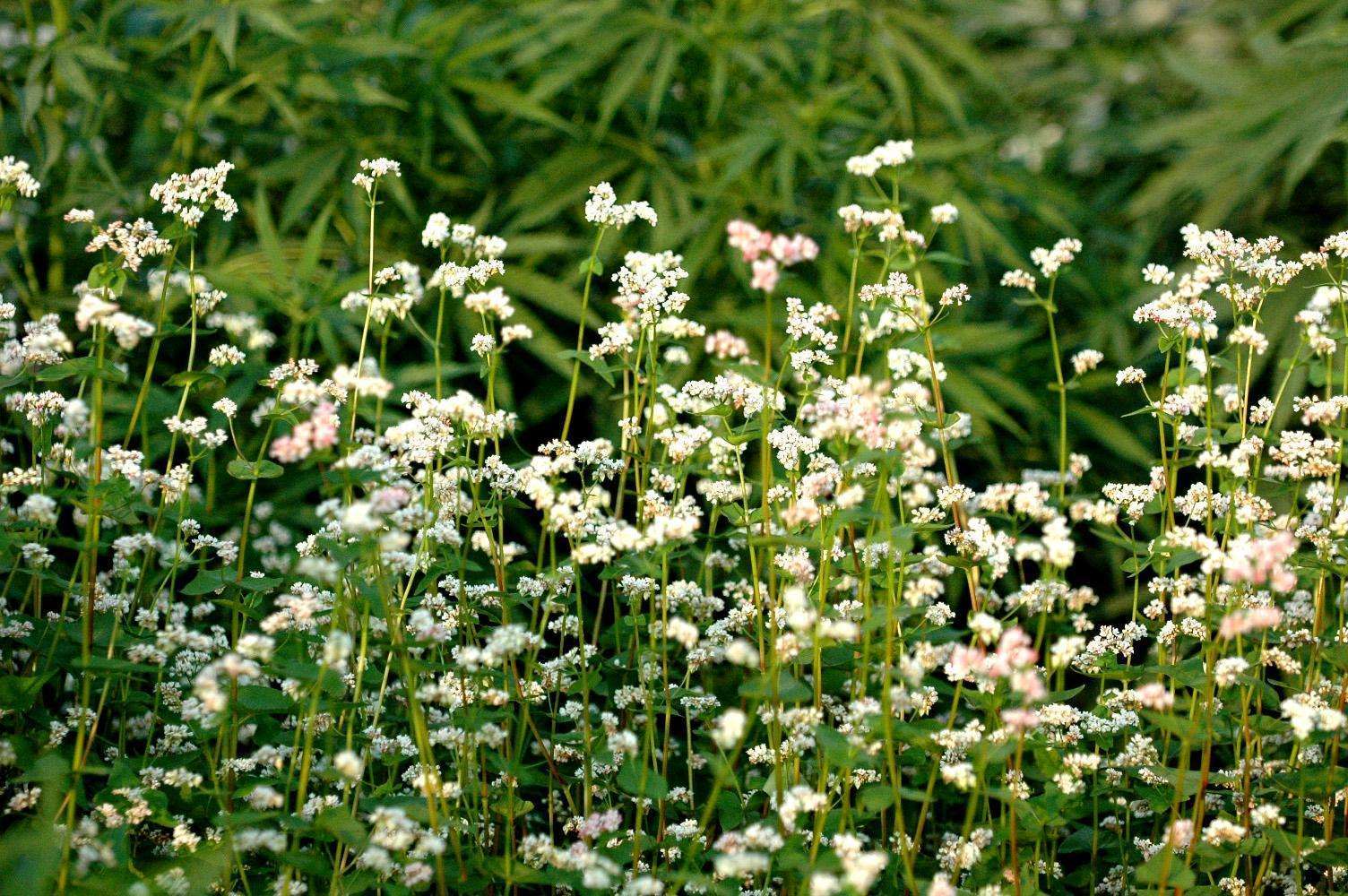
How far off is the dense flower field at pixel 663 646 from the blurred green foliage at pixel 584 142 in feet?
2.75

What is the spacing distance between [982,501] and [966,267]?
181 cm

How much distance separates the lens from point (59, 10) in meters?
2.88

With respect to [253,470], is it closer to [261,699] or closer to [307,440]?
[261,699]

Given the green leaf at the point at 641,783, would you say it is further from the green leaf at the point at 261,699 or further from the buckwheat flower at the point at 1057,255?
the buckwheat flower at the point at 1057,255

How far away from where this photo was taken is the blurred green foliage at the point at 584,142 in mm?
2902

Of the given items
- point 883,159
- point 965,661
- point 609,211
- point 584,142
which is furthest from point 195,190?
point 584,142

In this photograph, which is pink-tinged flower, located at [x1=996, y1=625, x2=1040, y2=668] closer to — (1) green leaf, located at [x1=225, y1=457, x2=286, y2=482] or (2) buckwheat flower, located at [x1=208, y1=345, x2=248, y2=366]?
(1) green leaf, located at [x1=225, y1=457, x2=286, y2=482]

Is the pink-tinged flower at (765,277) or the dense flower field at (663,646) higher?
the pink-tinged flower at (765,277)

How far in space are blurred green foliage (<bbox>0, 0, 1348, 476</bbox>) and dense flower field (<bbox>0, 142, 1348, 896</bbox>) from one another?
84 centimetres

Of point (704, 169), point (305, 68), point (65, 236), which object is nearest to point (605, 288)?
point (704, 169)

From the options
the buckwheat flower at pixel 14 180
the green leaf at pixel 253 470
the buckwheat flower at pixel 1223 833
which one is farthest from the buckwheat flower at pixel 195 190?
the buckwheat flower at pixel 1223 833

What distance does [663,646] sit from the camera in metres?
1.63

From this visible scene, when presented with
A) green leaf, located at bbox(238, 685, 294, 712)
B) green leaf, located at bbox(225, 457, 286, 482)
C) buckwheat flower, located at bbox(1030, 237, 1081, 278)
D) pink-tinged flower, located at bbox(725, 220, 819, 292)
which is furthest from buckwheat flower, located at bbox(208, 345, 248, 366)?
buckwheat flower, located at bbox(1030, 237, 1081, 278)

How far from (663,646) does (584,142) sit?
6.36ft
